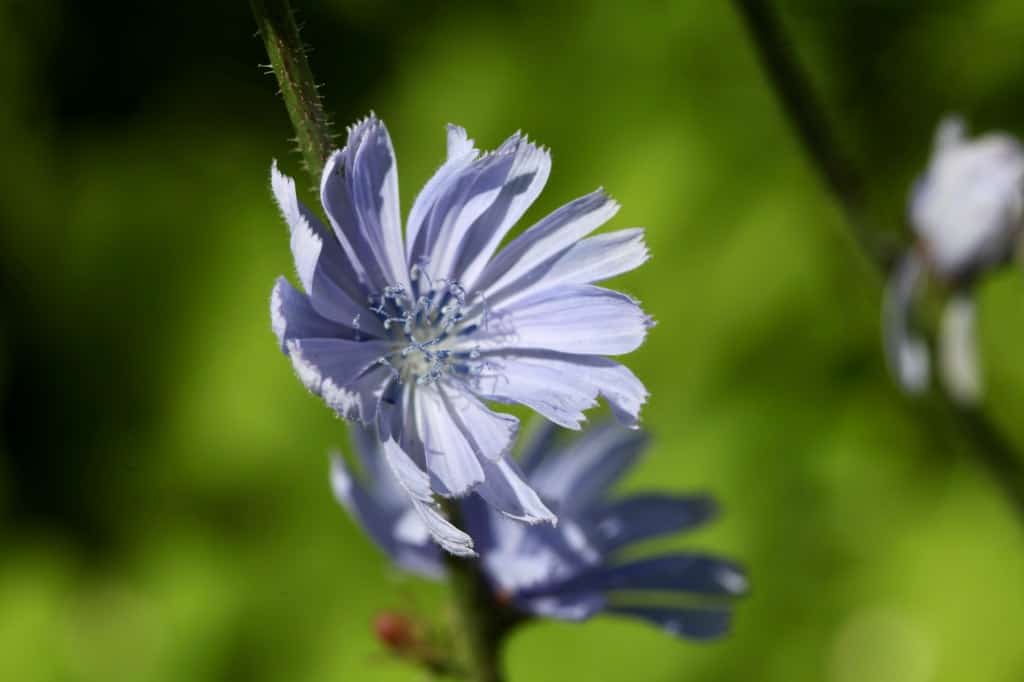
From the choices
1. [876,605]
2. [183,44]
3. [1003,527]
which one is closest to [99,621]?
[183,44]

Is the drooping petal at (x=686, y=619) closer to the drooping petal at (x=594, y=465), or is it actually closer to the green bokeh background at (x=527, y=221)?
the drooping petal at (x=594, y=465)

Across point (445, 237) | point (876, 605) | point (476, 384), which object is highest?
point (445, 237)

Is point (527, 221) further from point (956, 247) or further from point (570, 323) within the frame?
point (570, 323)

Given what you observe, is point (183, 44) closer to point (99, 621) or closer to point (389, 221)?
point (99, 621)

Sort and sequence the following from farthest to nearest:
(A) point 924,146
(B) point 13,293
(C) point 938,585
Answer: (B) point 13,293 → (A) point 924,146 → (C) point 938,585

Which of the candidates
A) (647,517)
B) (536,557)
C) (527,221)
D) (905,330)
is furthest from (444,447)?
(527,221)

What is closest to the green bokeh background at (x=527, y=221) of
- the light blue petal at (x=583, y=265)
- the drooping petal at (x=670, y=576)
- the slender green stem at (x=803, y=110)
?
the slender green stem at (x=803, y=110)
